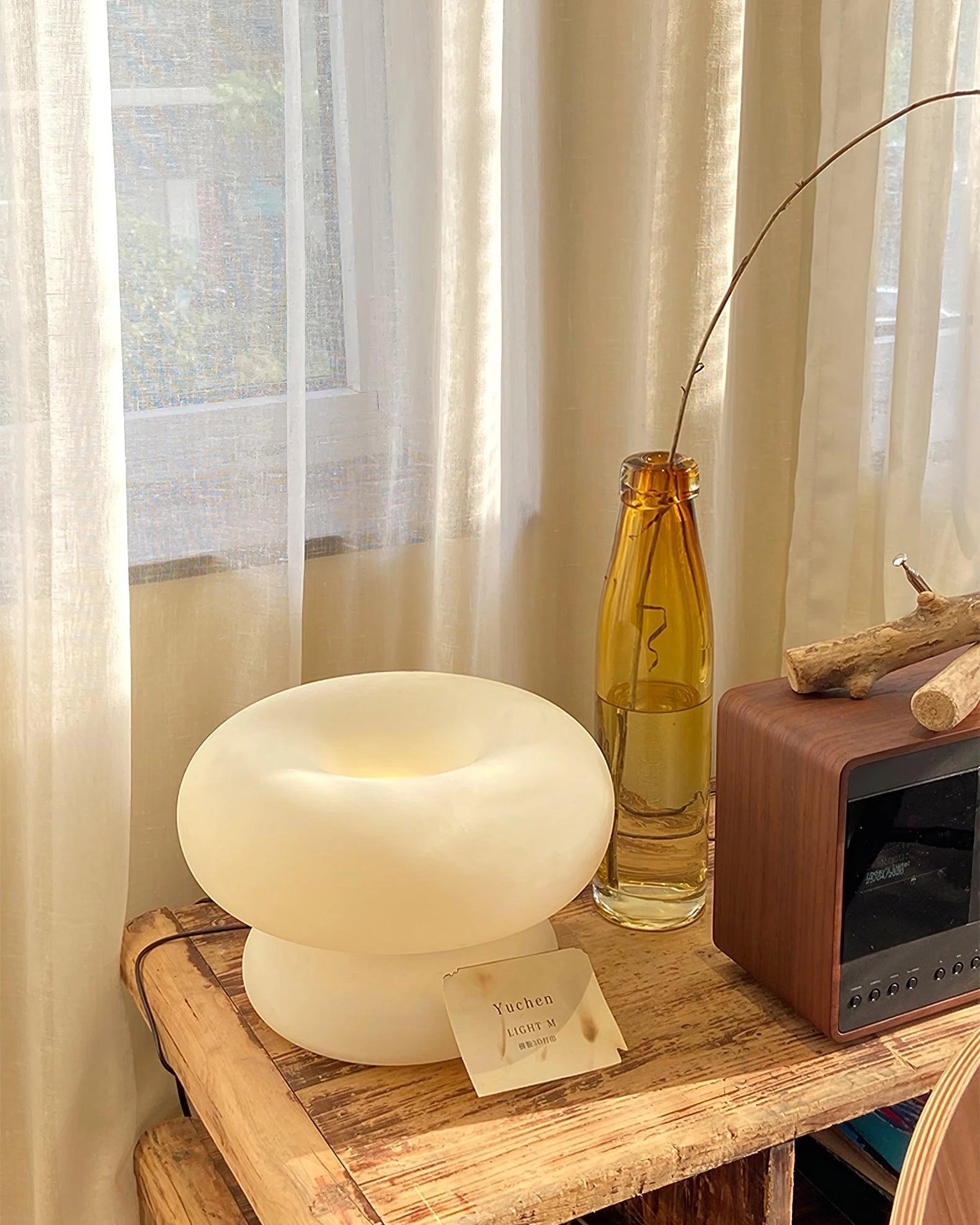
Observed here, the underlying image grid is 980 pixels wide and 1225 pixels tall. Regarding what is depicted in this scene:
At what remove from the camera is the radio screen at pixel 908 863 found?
909mm

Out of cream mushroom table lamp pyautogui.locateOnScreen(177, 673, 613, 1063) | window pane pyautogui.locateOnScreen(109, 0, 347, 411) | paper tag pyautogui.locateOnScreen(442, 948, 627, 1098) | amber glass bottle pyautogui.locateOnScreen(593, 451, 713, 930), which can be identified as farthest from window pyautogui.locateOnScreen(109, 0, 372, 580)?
paper tag pyautogui.locateOnScreen(442, 948, 627, 1098)

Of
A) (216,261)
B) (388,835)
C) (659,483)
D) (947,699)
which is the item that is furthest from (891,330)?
(388,835)

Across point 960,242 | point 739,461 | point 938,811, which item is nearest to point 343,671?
point 739,461

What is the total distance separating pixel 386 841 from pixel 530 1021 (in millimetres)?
175

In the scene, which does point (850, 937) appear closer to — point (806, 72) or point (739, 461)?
Answer: point (739, 461)

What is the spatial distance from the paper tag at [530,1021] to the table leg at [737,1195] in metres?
0.11

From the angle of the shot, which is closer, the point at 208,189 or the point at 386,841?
the point at 386,841

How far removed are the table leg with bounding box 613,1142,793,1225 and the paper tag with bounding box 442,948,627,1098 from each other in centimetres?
11

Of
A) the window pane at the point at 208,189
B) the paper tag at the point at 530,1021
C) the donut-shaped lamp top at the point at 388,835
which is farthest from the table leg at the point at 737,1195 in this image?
the window pane at the point at 208,189

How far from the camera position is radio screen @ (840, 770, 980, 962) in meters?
0.91

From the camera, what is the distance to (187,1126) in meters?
1.15

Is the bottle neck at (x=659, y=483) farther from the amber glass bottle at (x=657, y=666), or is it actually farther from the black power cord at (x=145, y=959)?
the black power cord at (x=145, y=959)

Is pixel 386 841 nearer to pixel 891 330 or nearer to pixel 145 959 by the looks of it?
pixel 145 959

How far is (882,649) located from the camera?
0.96 meters
